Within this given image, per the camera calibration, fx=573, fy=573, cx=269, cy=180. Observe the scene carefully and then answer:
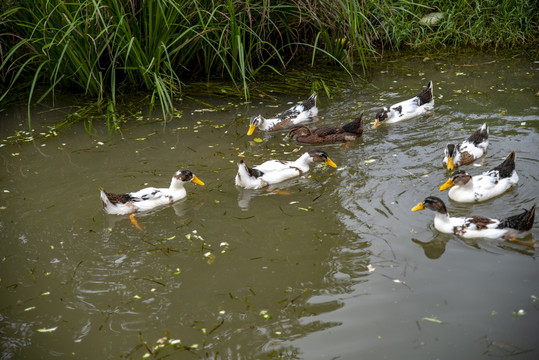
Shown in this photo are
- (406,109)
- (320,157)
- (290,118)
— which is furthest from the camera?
(290,118)

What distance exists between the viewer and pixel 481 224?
507 cm

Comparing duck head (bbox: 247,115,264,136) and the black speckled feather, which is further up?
the black speckled feather

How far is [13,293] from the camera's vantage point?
4.84 metres

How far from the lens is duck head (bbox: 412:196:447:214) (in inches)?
206

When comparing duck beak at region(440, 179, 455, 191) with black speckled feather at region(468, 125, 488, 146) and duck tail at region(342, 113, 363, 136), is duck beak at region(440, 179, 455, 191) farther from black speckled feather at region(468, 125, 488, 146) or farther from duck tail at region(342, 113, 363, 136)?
duck tail at region(342, 113, 363, 136)

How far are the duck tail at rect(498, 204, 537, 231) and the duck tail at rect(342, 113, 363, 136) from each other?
2.92 metres

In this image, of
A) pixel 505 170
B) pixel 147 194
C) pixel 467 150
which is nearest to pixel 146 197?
pixel 147 194

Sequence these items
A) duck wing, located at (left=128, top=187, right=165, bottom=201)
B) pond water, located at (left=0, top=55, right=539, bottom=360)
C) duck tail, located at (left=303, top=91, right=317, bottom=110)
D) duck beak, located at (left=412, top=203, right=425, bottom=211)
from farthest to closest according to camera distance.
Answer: duck tail, located at (left=303, top=91, right=317, bottom=110) < duck wing, located at (left=128, top=187, right=165, bottom=201) < duck beak, located at (left=412, top=203, right=425, bottom=211) < pond water, located at (left=0, top=55, right=539, bottom=360)

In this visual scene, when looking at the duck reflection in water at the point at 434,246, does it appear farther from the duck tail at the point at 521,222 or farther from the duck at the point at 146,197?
the duck at the point at 146,197

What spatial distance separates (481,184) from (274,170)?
7.40ft

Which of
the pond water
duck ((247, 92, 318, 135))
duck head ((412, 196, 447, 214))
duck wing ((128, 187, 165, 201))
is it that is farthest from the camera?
duck ((247, 92, 318, 135))

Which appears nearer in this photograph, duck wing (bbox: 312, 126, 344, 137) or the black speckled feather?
the black speckled feather

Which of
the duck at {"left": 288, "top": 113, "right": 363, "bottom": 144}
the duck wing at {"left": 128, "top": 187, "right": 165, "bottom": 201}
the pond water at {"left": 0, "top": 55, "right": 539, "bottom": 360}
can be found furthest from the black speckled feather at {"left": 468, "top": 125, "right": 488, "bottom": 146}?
the duck wing at {"left": 128, "top": 187, "right": 165, "bottom": 201}

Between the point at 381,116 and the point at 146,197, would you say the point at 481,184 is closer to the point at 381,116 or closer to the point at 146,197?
the point at 381,116
